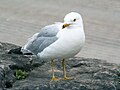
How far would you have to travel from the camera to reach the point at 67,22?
529cm

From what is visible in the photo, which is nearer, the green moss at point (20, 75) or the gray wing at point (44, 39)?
the gray wing at point (44, 39)

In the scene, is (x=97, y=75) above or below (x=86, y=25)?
below

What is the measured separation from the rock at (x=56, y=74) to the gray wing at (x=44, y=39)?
37 centimetres

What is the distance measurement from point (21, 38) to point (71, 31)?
17.9 ft

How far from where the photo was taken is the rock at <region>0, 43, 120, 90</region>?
5340mm

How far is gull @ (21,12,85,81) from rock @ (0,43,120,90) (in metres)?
0.28

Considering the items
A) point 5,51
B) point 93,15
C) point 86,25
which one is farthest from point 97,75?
point 93,15

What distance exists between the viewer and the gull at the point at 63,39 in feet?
17.4

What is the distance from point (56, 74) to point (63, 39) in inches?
31.2

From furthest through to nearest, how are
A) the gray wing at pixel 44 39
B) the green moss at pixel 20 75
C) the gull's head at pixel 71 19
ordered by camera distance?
Result: the green moss at pixel 20 75 < the gray wing at pixel 44 39 < the gull's head at pixel 71 19

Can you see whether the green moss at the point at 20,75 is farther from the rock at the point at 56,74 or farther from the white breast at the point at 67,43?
the white breast at the point at 67,43

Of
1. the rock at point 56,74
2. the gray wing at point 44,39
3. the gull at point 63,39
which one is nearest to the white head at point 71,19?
the gull at point 63,39

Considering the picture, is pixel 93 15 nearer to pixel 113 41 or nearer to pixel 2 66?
pixel 113 41

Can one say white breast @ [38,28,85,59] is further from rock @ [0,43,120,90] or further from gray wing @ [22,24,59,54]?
A: rock @ [0,43,120,90]
